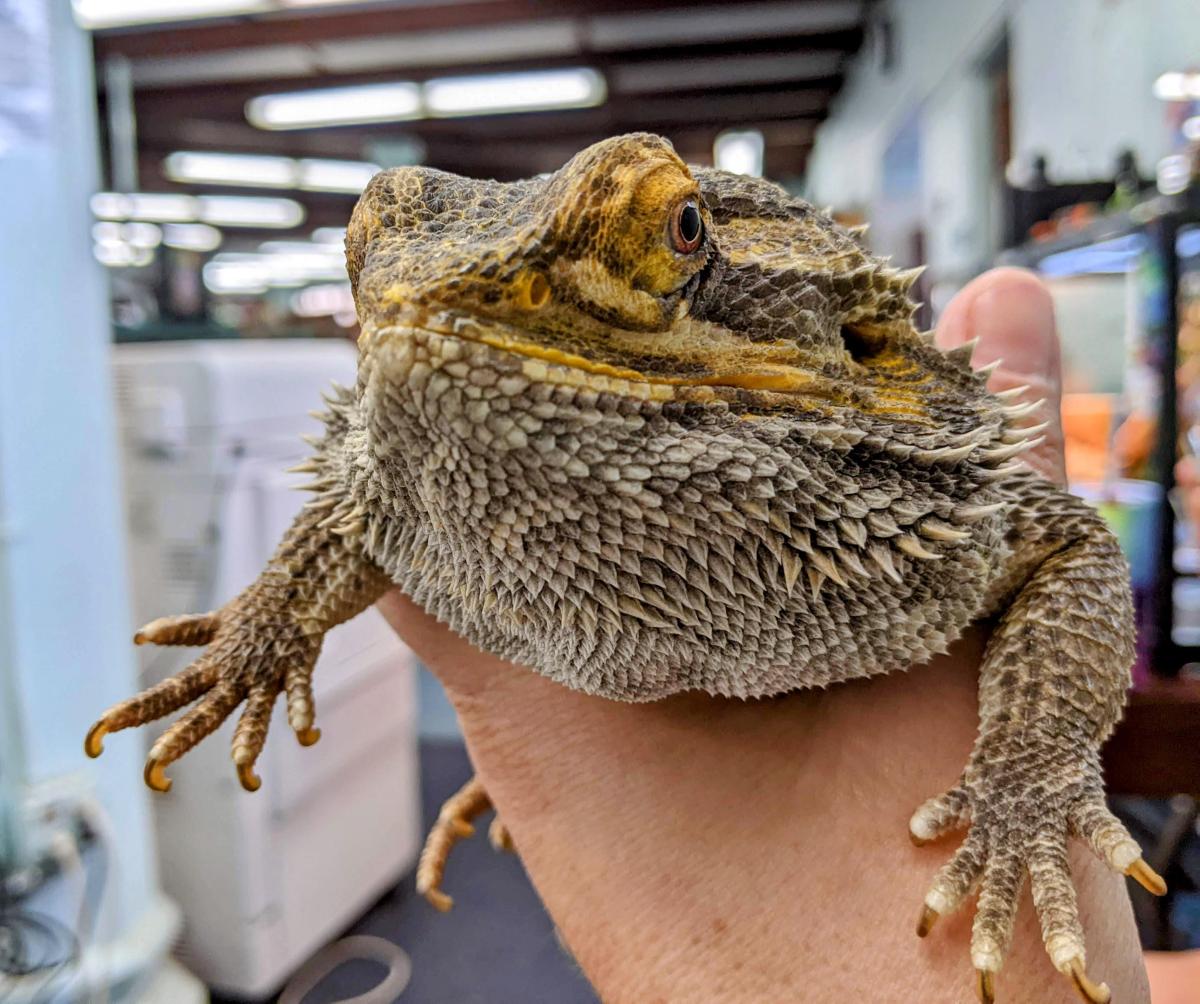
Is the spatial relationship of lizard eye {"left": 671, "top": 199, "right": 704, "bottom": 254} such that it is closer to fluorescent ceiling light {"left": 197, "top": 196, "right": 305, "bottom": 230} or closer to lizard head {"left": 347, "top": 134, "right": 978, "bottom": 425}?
lizard head {"left": 347, "top": 134, "right": 978, "bottom": 425}

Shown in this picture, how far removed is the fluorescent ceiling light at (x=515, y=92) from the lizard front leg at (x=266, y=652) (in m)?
5.34

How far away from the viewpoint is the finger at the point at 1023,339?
1.13 m

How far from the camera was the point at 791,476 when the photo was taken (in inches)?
27.5

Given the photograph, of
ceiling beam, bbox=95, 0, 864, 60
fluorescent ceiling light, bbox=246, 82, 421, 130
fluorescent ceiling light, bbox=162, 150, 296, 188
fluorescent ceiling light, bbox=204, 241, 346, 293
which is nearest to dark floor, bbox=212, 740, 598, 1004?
ceiling beam, bbox=95, 0, 864, 60

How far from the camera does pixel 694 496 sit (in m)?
0.66

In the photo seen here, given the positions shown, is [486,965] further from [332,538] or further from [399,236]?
[399,236]

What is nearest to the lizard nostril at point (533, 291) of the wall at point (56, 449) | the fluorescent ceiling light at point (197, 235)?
the wall at point (56, 449)

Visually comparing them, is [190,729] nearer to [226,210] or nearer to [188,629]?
[188,629]

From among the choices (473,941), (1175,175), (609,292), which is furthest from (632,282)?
(473,941)

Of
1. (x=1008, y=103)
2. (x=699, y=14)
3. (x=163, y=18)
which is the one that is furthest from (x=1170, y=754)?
(x=163, y=18)

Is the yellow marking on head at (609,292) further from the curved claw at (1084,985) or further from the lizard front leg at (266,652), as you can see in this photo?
the curved claw at (1084,985)

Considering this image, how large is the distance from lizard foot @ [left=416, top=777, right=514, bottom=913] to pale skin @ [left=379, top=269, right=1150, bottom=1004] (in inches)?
9.7

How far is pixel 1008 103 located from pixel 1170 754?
11.4 ft

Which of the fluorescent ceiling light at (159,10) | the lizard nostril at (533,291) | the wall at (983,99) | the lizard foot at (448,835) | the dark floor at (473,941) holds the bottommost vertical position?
the dark floor at (473,941)
